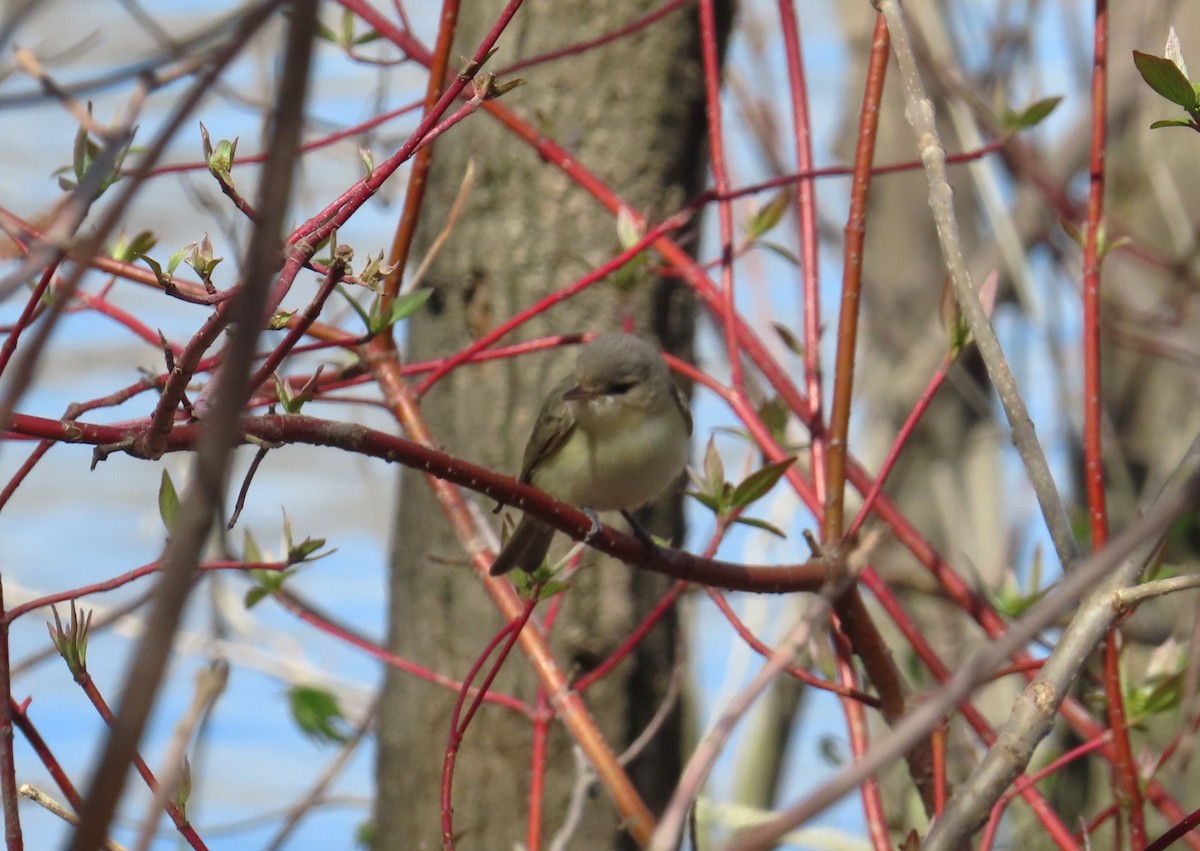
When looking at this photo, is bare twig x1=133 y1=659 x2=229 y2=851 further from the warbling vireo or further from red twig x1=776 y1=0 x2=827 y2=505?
the warbling vireo

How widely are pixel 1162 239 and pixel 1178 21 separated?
0.80 metres

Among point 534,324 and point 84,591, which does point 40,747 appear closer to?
point 84,591

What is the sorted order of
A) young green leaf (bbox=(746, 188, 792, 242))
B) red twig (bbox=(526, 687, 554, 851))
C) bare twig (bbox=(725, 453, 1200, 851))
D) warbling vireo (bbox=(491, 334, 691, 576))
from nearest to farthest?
1. bare twig (bbox=(725, 453, 1200, 851))
2. red twig (bbox=(526, 687, 554, 851))
3. young green leaf (bbox=(746, 188, 792, 242))
4. warbling vireo (bbox=(491, 334, 691, 576))

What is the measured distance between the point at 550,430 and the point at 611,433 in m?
0.15

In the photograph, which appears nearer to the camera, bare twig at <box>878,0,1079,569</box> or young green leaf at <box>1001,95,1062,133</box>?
bare twig at <box>878,0,1079,569</box>

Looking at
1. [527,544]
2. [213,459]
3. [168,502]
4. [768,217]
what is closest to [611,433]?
[527,544]

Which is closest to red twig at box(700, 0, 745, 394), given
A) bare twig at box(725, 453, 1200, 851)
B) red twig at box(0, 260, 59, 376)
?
red twig at box(0, 260, 59, 376)

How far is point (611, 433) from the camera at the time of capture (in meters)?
2.94

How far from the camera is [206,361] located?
76.0 inches

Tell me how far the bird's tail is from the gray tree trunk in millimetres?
564

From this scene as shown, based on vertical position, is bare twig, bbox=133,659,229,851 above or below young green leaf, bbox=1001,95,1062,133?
below

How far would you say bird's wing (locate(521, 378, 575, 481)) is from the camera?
9.86 feet

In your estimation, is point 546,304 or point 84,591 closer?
point 84,591

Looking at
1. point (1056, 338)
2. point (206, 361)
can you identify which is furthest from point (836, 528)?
point (1056, 338)
